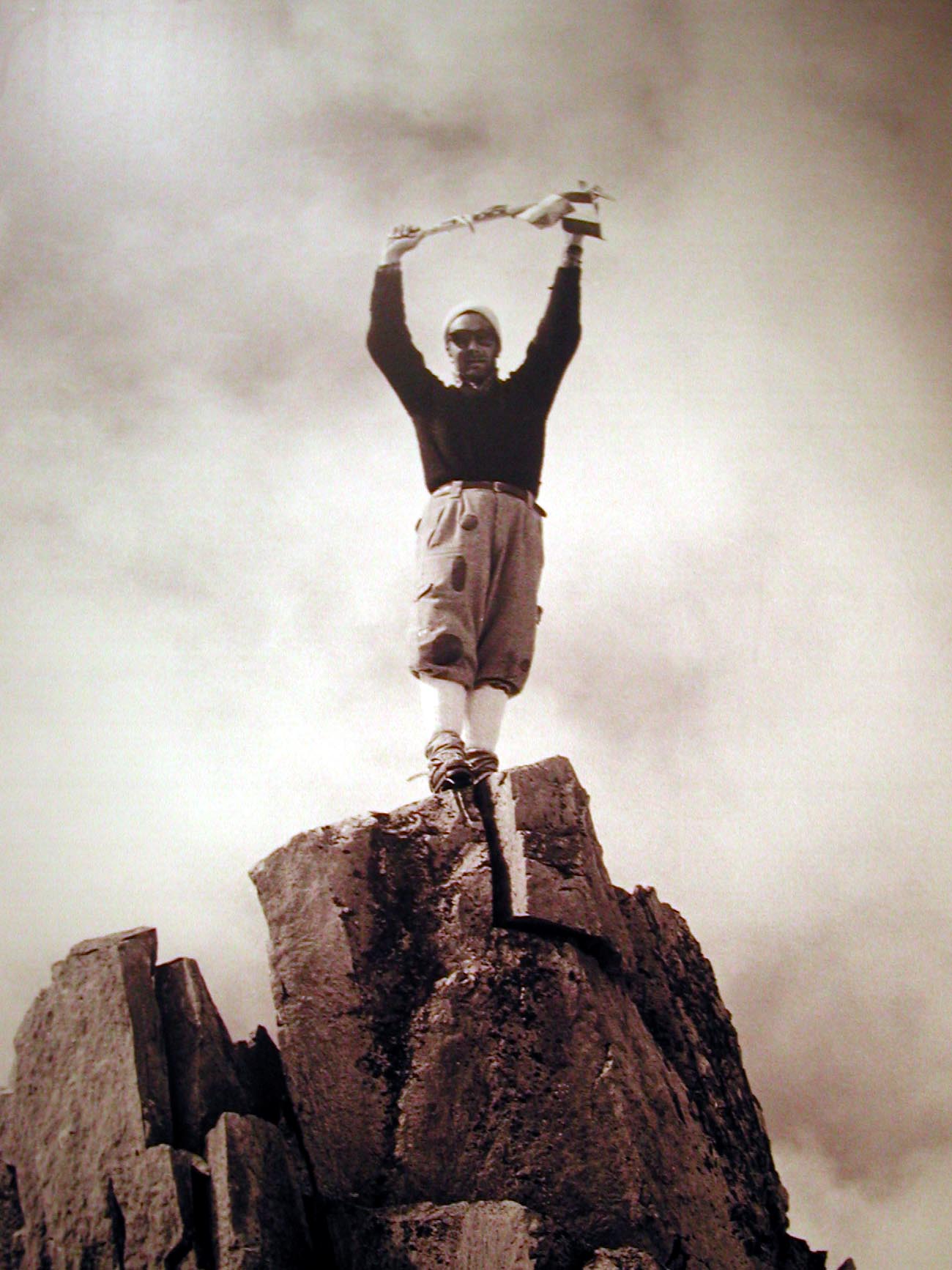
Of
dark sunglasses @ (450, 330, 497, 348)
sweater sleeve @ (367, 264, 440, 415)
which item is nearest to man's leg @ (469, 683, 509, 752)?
sweater sleeve @ (367, 264, 440, 415)

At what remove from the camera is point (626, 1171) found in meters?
3.97

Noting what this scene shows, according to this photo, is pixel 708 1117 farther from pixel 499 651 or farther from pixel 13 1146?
pixel 13 1146

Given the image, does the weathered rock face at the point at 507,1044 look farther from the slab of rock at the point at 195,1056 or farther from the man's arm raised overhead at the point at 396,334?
the man's arm raised overhead at the point at 396,334

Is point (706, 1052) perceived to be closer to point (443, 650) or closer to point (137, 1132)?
point (443, 650)

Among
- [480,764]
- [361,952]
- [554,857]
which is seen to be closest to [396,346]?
[480,764]

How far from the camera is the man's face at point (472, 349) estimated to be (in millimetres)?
5871

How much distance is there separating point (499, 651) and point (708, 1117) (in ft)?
6.79

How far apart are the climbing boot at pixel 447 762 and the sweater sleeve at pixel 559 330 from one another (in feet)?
6.28

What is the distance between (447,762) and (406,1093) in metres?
1.31

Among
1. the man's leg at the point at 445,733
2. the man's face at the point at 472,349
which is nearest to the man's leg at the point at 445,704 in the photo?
the man's leg at the point at 445,733

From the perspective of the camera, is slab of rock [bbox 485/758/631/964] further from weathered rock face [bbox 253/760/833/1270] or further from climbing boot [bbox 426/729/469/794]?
climbing boot [bbox 426/729/469/794]

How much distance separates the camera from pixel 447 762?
195 inches

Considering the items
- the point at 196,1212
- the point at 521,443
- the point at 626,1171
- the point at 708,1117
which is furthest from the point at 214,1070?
the point at 521,443

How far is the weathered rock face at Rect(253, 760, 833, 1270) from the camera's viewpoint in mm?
4004
